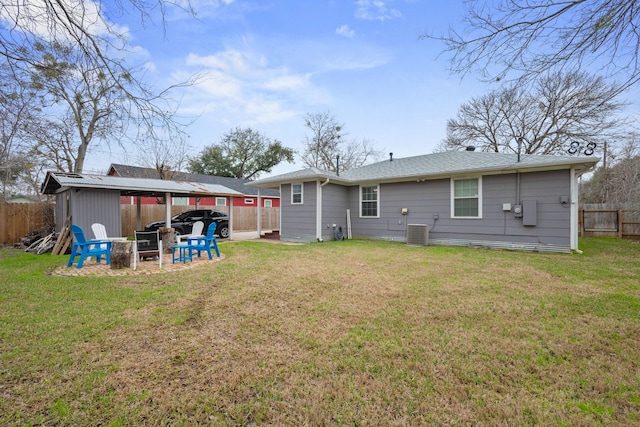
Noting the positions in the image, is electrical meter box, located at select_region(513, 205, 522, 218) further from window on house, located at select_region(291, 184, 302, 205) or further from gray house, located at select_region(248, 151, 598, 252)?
window on house, located at select_region(291, 184, 302, 205)

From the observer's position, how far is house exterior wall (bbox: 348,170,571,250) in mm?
8055

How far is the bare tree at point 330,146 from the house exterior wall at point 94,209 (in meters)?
18.1

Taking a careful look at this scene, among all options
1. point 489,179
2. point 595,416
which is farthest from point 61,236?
point 489,179

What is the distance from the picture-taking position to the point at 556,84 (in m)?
14.2

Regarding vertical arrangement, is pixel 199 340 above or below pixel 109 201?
below

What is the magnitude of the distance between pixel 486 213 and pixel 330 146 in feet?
58.9

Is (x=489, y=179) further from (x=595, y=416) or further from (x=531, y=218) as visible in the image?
(x=595, y=416)

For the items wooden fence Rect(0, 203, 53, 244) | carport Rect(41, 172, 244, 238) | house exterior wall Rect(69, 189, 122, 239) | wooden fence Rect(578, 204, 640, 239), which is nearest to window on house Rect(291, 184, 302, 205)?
carport Rect(41, 172, 244, 238)

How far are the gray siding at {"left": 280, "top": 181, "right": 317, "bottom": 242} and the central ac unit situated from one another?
11.1 feet

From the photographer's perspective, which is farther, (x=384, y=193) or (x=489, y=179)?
(x=384, y=193)

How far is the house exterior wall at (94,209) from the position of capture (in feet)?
26.1

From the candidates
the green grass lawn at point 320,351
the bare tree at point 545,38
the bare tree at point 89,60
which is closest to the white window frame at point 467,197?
the green grass lawn at point 320,351

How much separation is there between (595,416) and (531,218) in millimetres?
7884

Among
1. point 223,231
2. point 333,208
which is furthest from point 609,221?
point 223,231
